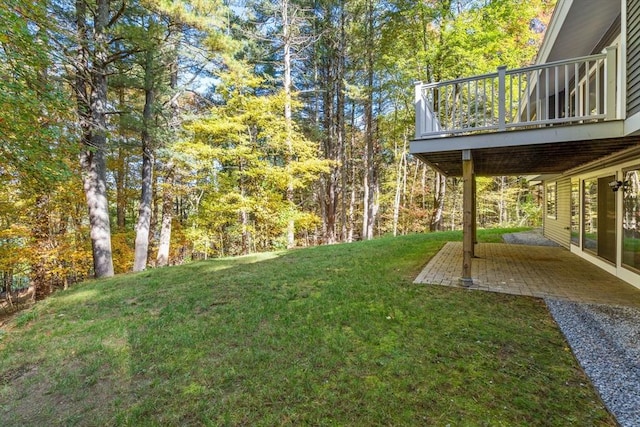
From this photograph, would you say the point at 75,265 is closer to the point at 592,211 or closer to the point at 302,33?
the point at 302,33

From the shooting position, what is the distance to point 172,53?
9359 millimetres

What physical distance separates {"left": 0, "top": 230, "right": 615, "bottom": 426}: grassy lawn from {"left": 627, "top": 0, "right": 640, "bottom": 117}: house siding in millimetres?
2910

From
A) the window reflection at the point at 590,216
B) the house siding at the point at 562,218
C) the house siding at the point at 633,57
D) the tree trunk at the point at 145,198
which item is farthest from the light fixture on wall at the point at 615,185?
the tree trunk at the point at 145,198

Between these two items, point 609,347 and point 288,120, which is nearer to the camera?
point 609,347

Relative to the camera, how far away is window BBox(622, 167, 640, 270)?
480 centimetres

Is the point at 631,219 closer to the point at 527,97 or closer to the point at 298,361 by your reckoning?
the point at 527,97

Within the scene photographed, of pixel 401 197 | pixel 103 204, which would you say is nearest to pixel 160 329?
pixel 103 204

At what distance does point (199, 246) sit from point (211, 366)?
34.3ft

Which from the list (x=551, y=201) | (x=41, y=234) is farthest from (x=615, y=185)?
(x=41, y=234)

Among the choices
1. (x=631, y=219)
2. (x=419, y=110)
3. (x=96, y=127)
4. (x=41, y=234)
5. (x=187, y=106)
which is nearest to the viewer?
(x=631, y=219)

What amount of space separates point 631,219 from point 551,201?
272 inches

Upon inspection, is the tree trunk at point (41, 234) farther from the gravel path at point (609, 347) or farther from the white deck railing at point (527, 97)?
the gravel path at point (609, 347)

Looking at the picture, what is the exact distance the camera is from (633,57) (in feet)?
12.9

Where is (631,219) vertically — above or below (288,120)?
below
